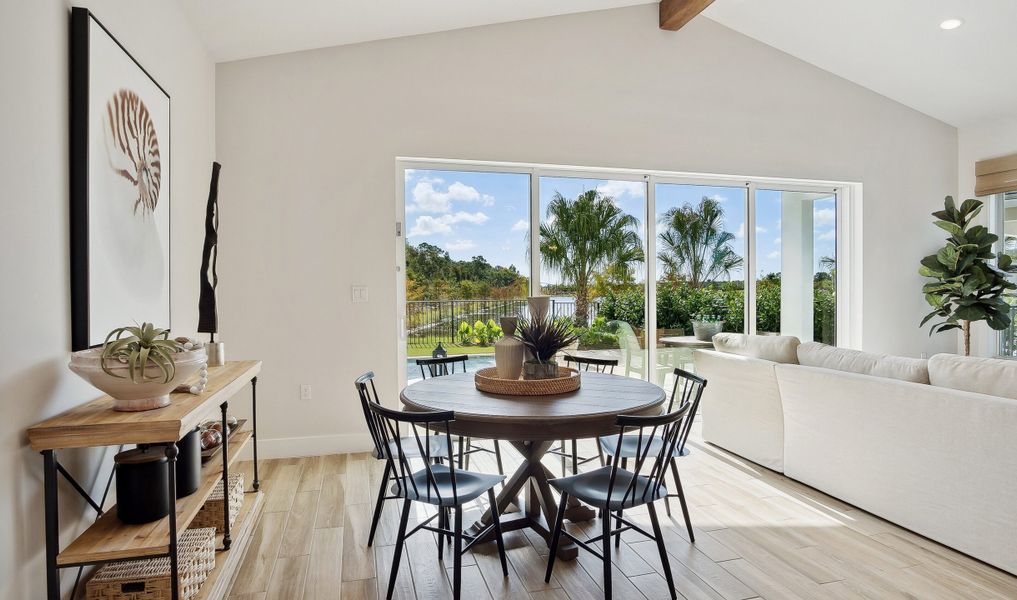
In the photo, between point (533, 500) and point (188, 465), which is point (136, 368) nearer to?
point (188, 465)

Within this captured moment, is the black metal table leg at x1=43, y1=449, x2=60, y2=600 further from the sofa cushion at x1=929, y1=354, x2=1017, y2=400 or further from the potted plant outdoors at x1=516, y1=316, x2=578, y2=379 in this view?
the sofa cushion at x1=929, y1=354, x2=1017, y2=400

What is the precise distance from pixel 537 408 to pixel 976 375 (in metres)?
1.94

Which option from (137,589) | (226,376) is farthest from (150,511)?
(226,376)

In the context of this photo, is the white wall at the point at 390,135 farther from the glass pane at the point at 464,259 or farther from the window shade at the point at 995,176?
the window shade at the point at 995,176

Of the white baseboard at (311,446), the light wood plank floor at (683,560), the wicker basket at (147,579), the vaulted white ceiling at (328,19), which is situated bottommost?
the light wood plank floor at (683,560)

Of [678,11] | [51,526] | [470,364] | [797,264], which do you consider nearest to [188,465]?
[51,526]

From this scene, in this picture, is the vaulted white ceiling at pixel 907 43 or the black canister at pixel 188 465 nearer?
the black canister at pixel 188 465

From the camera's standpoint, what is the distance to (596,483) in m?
2.42

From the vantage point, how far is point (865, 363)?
312 cm

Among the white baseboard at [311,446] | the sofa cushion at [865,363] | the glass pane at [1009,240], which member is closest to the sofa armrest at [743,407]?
the sofa cushion at [865,363]

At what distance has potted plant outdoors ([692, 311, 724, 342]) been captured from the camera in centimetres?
527

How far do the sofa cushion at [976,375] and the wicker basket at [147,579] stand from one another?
10.5 ft

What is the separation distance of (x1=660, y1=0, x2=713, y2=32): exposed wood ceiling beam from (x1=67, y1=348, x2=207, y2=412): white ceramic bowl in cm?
424

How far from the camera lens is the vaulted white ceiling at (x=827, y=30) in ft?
12.0
